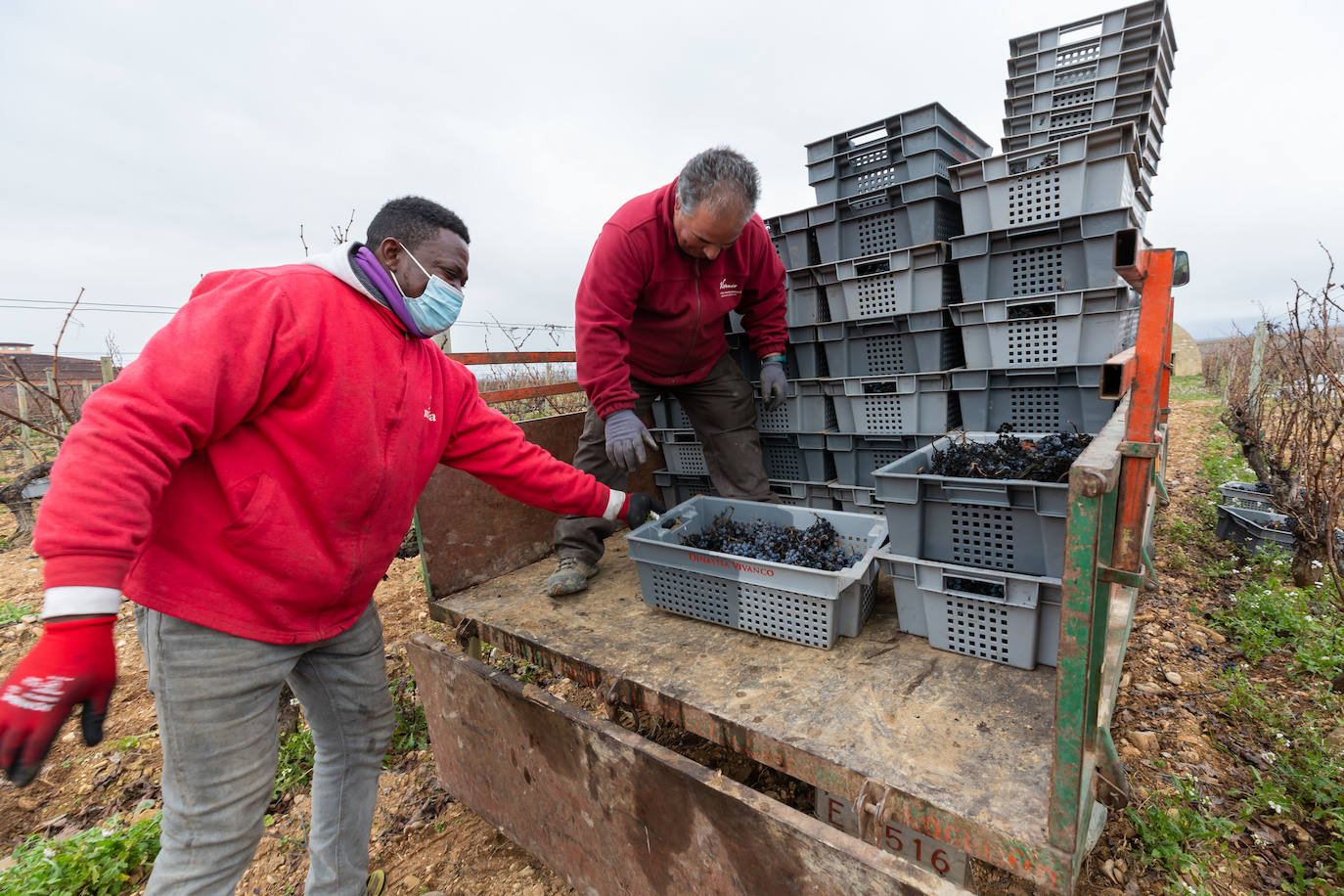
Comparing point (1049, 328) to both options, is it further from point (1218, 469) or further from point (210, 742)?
point (1218, 469)

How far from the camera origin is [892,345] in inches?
122

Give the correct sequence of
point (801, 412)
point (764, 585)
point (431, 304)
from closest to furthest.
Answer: point (431, 304) < point (764, 585) < point (801, 412)

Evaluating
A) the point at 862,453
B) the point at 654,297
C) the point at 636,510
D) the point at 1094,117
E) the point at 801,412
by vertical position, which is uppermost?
the point at 1094,117

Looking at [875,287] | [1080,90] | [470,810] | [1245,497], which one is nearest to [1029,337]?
[875,287]

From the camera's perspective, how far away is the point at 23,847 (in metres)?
2.43

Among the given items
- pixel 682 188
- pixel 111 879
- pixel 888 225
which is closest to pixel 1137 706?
pixel 888 225

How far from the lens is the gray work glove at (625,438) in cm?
267

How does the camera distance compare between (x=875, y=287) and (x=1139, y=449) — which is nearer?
(x=1139, y=449)

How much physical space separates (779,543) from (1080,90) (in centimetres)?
372

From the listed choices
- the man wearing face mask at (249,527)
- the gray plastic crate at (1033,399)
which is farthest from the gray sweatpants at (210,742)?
the gray plastic crate at (1033,399)

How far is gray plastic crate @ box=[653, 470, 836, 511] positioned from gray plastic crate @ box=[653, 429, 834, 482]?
0.04 m

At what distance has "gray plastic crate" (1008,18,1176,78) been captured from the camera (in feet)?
11.5

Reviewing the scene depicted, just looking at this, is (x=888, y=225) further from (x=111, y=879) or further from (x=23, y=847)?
(x=23, y=847)

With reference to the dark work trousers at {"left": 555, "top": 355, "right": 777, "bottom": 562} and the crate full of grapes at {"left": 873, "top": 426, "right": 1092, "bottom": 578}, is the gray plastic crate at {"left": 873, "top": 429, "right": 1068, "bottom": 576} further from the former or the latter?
the dark work trousers at {"left": 555, "top": 355, "right": 777, "bottom": 562}
